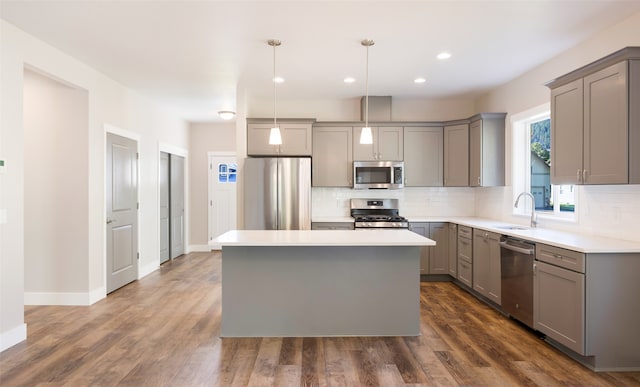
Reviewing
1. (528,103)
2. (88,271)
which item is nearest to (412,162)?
(528,103)

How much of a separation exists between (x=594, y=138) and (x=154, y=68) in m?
4.42

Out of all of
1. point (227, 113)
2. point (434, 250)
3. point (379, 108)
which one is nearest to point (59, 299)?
point (227, 113)

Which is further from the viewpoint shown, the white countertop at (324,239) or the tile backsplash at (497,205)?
the tile backsplash at (497,205)

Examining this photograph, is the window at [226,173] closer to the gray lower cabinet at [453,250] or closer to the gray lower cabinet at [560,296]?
the gray lower cabinet at [453,250]

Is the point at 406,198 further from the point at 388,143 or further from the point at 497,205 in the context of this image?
the point at 497,205

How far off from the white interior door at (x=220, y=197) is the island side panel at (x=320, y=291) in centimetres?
464

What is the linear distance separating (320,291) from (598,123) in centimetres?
261

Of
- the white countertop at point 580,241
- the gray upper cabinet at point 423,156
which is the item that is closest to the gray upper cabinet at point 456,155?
the gray upper cabinet at point 423,156

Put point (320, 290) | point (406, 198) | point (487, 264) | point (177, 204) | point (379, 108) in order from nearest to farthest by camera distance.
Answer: point (320, 290)
point (487, 264)
point (379, 108)
point (406, 198)
point (177, 204)

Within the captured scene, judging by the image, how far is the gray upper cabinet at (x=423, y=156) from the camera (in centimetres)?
565

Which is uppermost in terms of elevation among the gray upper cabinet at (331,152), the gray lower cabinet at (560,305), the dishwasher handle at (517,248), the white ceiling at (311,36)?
the white ceiling at (311,36)

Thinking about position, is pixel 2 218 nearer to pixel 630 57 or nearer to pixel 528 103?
pixel 630 57

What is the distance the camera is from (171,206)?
7.00 m

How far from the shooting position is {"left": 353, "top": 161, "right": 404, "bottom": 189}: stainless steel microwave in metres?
5.56
